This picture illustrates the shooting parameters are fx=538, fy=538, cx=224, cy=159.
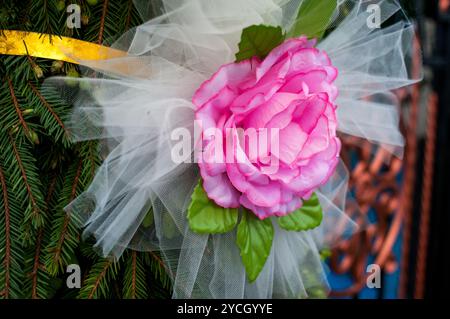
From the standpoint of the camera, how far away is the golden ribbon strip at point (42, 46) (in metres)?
0.45

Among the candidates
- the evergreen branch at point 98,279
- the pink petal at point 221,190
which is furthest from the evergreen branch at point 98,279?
the pink petal at point 221,190

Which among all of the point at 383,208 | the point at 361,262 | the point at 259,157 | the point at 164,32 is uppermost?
the point at 164,32

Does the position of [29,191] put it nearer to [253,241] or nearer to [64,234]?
[64,234]

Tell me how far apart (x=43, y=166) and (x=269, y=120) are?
21 cm

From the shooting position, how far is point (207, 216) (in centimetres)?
46

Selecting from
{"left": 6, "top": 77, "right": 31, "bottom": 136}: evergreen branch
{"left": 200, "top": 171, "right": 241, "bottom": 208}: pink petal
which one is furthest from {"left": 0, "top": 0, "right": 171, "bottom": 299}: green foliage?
{"left": 200, "top": 171, "right": 241, "bottom": 208}: pink petal

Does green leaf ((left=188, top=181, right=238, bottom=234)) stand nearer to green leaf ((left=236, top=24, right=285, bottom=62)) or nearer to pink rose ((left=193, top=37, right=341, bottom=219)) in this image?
pink rose ((left=193, top=37, right=341, bottom=219))

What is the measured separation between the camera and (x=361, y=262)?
1318mm

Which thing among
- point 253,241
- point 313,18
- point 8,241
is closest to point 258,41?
point 313,18

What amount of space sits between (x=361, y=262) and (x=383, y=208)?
0.15 metres
